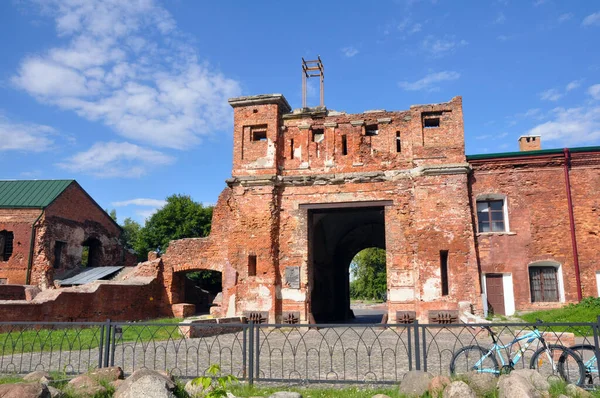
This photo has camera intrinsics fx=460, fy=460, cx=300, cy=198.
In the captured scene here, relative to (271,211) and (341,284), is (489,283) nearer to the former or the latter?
(271,211)

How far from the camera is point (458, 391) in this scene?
239 inches

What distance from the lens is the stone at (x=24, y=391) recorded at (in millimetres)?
5836

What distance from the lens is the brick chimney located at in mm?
20609

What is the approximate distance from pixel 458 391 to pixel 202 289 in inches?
992

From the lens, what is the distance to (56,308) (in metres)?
17.2

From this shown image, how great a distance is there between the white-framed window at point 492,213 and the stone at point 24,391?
624 inches

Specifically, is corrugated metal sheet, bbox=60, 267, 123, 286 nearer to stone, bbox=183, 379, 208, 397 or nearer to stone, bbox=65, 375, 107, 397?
stone, bbox=65, 375, 107, 397

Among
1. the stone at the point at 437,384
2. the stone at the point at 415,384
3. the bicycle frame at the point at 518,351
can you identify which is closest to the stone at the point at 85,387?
the stone at the point at 415,384

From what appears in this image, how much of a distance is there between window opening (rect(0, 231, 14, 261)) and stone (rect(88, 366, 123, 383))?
74.7 feet

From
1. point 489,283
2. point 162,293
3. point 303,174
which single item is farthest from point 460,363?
point 162,293

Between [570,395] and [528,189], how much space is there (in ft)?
42.6

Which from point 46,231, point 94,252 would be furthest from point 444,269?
point 94,252

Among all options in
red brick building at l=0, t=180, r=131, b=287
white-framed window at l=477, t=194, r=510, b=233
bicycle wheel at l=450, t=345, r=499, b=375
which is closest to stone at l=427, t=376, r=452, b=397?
bicycle wheel at l=450, t=345, r=499, b=375

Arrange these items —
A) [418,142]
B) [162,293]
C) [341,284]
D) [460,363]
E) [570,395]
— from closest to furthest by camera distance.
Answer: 1. [570,395]
2. [460,363]
3. [418,142]
4. [162,293]
5. [341,284]
